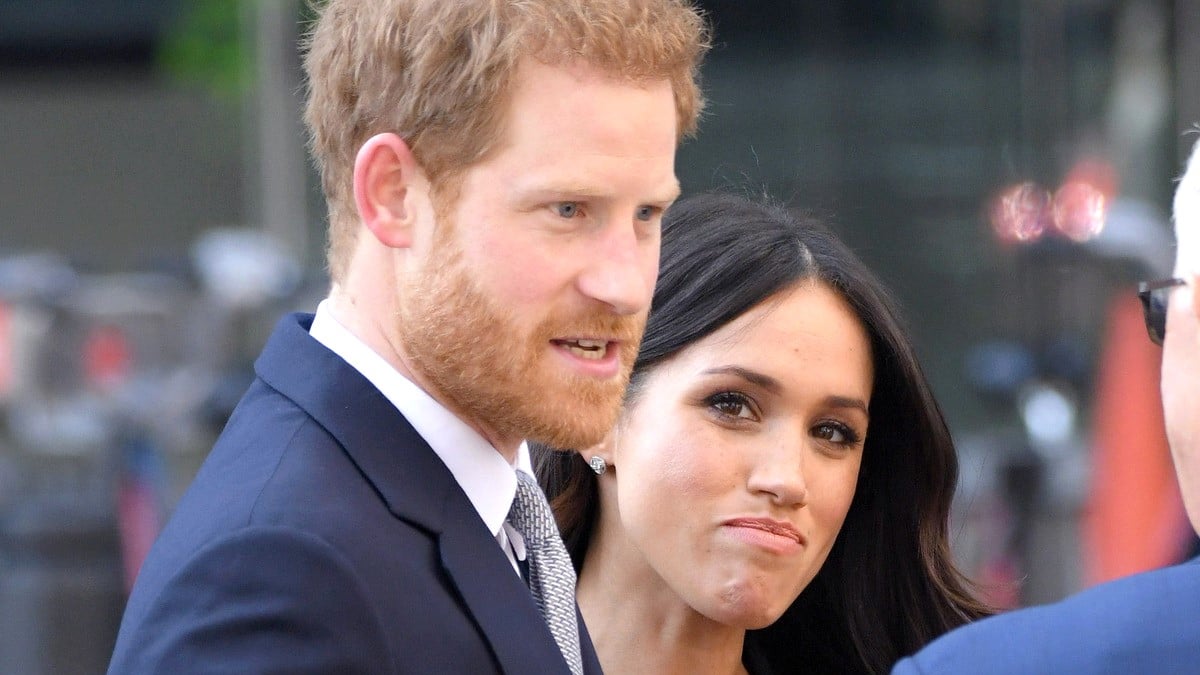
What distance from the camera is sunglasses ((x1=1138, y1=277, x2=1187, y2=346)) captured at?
1982 mm

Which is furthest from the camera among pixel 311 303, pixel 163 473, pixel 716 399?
pixel 311 303

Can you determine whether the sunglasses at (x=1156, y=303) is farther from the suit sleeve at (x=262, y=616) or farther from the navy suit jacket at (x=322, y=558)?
the suit sleeve at (x=262, y=616)

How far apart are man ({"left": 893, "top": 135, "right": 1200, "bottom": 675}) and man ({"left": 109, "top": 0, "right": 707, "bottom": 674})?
0.52 meters

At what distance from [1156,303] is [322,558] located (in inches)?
39.7

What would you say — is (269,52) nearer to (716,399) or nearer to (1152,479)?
(1152,479)

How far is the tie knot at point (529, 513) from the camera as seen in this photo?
2236mm

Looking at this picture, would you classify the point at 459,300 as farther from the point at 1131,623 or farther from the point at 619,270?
the point at 1131,623

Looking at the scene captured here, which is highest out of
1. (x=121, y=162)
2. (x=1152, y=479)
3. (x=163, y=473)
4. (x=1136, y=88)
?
(x=1136, y=88)

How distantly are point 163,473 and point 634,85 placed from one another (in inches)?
232

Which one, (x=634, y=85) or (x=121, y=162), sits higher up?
(x=121, y=162)

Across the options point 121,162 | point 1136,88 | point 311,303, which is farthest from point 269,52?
point 1136,88

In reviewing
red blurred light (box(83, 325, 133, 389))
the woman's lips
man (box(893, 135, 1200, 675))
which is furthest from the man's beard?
red blurred light (box(83, 325, 133, 389))

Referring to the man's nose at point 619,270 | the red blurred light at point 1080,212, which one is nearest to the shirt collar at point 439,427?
the man's nose at point 619,270

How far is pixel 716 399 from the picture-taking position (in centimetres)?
273
